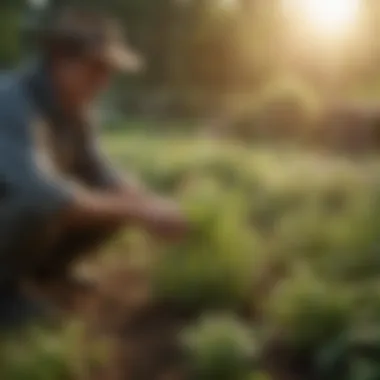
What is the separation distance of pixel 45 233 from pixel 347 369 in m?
0.53

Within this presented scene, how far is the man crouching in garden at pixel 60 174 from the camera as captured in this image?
1721mm

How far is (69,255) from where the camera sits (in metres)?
1.74

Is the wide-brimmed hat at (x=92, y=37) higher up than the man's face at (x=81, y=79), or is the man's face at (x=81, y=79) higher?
the wide-brimmed hat at (x=92, y=37)

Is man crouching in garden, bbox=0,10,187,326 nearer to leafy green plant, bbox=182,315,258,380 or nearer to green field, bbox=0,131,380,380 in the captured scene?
green field, bbox=0,131,380,380

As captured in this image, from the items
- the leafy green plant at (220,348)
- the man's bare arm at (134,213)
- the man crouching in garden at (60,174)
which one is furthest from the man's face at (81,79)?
the leafy green plant at (220,348)

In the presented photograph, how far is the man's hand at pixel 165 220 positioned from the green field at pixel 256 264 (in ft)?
0.05

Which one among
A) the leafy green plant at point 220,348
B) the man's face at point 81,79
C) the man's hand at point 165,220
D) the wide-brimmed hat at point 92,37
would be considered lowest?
the leafy green plant at point 220,348

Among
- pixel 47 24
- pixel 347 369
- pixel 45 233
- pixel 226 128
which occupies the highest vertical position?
pixel 47 24

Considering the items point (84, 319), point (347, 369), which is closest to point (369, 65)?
point (347, 369)

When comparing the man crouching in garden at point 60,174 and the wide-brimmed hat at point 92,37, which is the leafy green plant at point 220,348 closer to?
the man crouching in garden at point 60,174

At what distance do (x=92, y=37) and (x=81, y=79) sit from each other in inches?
2.8

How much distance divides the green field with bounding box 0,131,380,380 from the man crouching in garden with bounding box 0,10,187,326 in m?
0.04

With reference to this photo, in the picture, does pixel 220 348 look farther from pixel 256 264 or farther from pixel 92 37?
pixel 92 37

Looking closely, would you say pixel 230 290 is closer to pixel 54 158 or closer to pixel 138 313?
pixel 138 313
